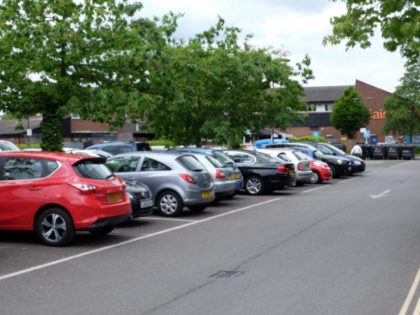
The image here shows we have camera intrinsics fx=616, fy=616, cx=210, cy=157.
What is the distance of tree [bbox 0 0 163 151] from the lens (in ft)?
51.9

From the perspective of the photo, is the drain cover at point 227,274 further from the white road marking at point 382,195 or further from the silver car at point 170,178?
the white road marking at point 382,195

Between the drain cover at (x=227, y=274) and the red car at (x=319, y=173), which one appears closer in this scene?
the drain cover at (x=227, y=274)

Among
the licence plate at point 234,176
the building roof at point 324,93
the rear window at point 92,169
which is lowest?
the licence plate at point 234,176

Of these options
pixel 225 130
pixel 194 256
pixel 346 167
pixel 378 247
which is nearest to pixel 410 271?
pixel 378 247

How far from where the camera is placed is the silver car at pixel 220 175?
643 inches

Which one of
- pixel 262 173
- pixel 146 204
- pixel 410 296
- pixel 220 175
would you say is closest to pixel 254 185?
pixel 262 173

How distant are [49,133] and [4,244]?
22.4 ft

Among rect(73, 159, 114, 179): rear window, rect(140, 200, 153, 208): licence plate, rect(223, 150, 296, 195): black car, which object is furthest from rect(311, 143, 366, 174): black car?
rect(73, 159, 114, 179): rear window

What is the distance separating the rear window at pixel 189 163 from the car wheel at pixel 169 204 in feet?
2.31

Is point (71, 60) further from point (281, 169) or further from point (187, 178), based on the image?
point (281, 169)

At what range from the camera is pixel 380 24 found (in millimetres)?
15633

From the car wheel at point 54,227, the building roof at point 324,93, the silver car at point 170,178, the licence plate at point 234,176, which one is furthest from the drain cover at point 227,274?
the building roof at point 324,93

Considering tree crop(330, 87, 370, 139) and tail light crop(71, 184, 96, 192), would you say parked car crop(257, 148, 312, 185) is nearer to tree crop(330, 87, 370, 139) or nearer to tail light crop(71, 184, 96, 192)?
tail light crop(71, 184, 96, 192)

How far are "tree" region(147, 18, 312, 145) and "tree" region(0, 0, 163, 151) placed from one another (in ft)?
25.1
